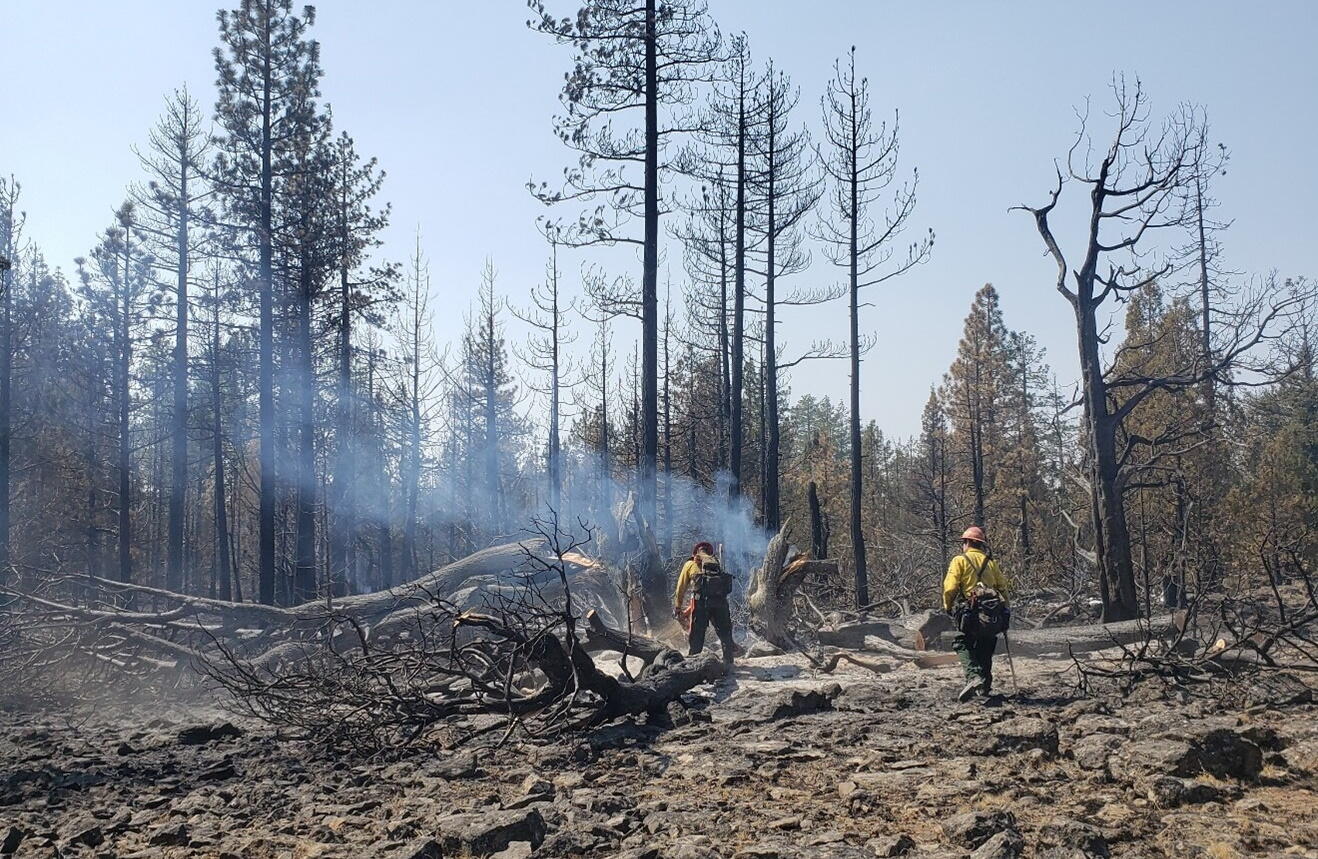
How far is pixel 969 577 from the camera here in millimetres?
10117

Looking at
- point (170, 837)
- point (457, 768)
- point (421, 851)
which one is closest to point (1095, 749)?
point (421, 851)

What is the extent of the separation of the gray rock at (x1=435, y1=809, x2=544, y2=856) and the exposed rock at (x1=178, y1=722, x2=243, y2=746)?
4.53 m

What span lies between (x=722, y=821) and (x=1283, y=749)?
3.56m

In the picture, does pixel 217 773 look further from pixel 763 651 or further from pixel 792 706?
pixel 763 651

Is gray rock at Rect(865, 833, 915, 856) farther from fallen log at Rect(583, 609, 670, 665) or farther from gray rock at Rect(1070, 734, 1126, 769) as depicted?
fallen log at Rect(583, 609, 670, 665)

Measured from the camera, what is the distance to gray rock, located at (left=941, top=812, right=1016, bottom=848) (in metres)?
4.96

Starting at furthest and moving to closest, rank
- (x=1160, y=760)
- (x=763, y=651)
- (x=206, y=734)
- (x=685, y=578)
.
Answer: (x=763, y=651), (x=685, y=578), (x=206, y=734), (x=1160, y=760)

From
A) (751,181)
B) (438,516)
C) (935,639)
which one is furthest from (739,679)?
(438,516)

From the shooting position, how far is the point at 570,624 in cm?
809

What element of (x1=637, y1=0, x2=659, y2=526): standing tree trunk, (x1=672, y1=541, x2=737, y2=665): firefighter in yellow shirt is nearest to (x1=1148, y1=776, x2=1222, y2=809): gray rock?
(x1=672, y1=541, x2=737, y2=665): firefighter in yellow shirt

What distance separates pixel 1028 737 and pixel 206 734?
23.0 feet

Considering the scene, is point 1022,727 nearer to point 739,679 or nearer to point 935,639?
point 739,679

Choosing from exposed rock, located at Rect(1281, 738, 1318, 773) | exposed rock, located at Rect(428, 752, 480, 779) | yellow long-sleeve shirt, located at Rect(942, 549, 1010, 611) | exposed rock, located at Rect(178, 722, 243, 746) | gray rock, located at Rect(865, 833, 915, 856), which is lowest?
exposed rock, located at Rect(178, 722, 243, 746)

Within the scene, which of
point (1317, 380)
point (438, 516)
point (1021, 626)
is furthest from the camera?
point (438, 516)
